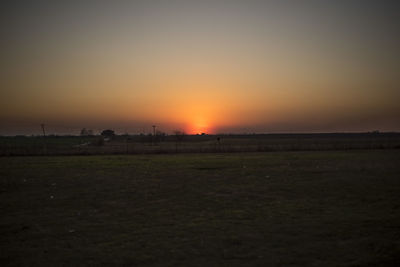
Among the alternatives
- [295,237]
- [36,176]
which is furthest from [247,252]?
[36,176]

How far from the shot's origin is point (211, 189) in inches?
718

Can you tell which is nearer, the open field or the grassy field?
the grassy field

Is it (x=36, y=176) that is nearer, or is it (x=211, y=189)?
(x=211, y=189)

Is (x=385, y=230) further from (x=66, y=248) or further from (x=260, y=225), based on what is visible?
(x=66, y=248)

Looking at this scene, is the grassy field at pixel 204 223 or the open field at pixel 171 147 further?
the open field at pixel 171 147

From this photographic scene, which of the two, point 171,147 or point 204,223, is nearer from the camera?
point 204,223

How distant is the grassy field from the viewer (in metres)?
7.93

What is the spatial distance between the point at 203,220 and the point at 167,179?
1121 centimetres

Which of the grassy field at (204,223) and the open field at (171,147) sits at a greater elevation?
the open field at (171,147)

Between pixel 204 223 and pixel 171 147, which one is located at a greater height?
pixel 171 147

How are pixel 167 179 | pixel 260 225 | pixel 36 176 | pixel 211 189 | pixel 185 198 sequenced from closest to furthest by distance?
pixel 260 225, pixel 185 198, pixel 211 189, pixel 167 179, pixel 36 176

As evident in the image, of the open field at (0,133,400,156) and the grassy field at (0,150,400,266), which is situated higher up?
the open field at (0,133,400,156)

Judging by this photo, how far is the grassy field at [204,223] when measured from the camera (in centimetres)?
793

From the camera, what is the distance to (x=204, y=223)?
434 inches
